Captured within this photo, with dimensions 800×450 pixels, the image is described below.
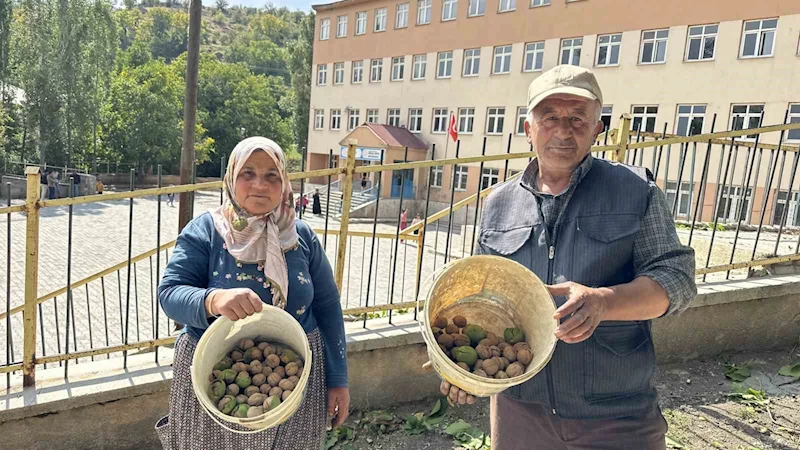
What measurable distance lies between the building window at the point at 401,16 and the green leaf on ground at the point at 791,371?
29512 millimetres

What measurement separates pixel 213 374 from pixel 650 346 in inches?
60.8

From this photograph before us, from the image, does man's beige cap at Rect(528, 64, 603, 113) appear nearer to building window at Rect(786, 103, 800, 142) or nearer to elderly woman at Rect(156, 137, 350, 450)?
elderly woman at Rect(156, 137, 350, 450)

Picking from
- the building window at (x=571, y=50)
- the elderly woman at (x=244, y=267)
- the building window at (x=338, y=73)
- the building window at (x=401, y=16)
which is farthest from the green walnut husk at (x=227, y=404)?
the building window at (x=338, y=73)

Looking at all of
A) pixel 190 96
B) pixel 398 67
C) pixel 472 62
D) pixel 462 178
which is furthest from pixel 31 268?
pixel 398 67

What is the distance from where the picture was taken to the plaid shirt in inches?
62.0

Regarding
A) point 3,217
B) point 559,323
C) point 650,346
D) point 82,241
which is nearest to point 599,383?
point 650,346

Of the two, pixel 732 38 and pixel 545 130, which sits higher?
pixel 732 38

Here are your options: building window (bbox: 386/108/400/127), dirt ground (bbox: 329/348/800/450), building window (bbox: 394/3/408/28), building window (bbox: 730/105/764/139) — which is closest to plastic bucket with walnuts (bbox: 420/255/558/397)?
dirt ground (bbox: 329/348/800/450)

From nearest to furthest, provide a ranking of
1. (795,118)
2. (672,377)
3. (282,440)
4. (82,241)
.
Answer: (282,440), (672,377), (82,241), (795,118)

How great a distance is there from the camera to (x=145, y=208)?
920 inches

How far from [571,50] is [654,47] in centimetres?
358

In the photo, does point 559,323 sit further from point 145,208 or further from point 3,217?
point 145,208

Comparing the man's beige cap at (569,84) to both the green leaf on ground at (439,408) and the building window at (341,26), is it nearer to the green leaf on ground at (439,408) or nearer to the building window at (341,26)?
the green leaf on ground at (439,408)

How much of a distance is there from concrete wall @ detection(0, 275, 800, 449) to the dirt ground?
0.18 metres
